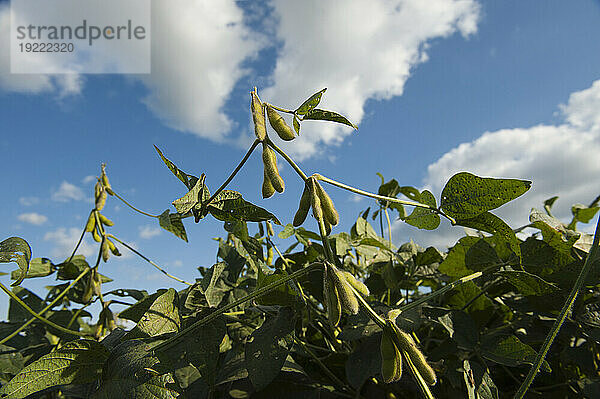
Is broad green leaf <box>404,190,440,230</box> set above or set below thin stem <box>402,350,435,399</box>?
above

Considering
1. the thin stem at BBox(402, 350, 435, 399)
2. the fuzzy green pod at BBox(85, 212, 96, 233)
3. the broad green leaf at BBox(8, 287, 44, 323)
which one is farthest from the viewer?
the broad green leaf at BBox(8, 287, 44, 323)

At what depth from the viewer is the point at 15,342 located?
945 mm

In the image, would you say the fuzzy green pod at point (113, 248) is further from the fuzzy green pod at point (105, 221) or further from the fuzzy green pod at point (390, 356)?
the fuzzy green pod at point (390, 356)

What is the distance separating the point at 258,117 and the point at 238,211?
11 cm

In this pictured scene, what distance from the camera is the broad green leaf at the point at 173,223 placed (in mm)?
616

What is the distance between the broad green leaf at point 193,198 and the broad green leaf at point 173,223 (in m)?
0.11

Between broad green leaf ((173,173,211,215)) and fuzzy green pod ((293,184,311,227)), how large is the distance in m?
0.12

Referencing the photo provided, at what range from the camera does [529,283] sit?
58 cm

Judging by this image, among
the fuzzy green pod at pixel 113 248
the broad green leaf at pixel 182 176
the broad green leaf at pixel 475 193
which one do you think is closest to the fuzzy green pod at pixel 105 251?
the fuzzy green pod at pixel 113 248

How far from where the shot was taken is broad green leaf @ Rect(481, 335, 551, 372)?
0.52m

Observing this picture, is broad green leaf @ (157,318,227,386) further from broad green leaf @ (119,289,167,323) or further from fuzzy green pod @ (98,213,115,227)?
fuzzy green pod @ (98,213,115,227)

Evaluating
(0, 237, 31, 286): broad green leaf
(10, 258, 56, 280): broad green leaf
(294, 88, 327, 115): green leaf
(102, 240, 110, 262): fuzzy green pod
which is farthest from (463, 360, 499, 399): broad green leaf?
(10, 258, 56, 280): broad green leaf

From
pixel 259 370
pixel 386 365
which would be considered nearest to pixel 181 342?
pixel 259 370

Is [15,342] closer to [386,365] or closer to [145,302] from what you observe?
[145,302]
